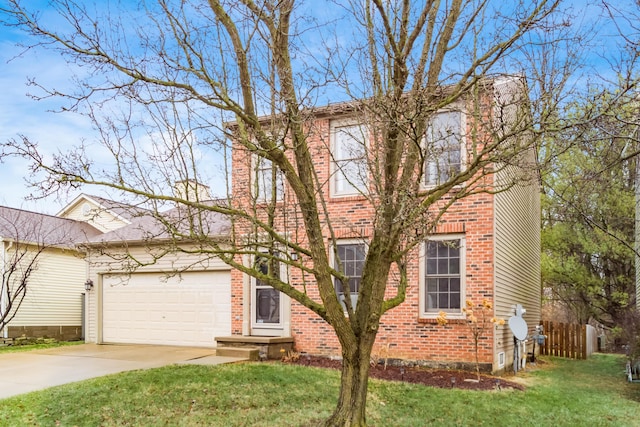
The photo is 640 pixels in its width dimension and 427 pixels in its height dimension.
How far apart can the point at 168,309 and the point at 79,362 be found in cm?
394

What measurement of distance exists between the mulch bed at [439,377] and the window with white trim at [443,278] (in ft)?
3.95

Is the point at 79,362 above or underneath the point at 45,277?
underneath

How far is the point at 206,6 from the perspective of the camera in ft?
20.9

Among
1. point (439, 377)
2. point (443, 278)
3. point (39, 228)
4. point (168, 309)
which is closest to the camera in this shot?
point (439, 377)

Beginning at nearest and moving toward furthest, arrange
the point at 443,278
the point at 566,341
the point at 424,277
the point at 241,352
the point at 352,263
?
the point at 443,278 → the point at 424,277 → the point at 241,352 → the point at 352,263 → the point at 566,341

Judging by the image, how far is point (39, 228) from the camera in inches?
728

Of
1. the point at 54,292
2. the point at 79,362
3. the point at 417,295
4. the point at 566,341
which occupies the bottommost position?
the point at 566,341

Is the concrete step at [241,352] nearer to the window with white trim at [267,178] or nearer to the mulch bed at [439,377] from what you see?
the mulch bed at [439,377]

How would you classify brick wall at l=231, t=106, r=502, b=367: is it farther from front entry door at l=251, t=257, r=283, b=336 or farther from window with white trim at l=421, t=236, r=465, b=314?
front entry door at l=251, t=257, r=283, b=336

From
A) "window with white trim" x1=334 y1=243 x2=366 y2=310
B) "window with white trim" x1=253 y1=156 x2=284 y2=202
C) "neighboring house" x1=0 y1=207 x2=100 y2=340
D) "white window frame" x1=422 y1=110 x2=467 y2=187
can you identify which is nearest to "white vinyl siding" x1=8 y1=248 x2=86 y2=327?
"neighboring house" x1=0 y1=207 x2=100 y2=340

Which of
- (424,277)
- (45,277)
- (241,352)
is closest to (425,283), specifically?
(424,277)

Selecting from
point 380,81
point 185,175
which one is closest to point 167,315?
point 185,175

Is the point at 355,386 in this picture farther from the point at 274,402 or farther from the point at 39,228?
the point at 39,228

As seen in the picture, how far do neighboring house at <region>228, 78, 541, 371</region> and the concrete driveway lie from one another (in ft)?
4.15
